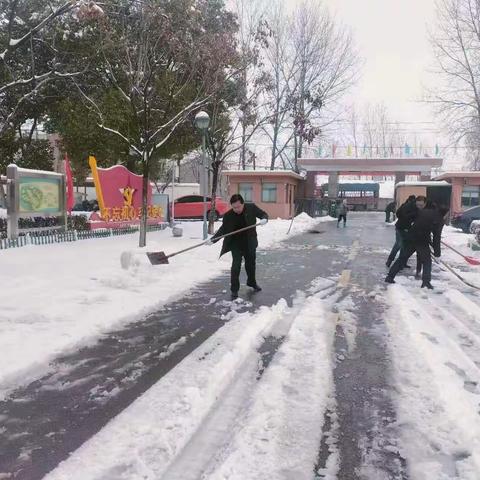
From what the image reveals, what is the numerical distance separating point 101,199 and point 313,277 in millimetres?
9337

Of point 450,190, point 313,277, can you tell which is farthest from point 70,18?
point 450,190

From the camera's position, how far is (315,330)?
5496mm

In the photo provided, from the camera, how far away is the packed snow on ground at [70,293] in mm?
4707

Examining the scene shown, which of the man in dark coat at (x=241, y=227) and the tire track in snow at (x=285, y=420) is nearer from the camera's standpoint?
the tire track in snow at (x=285, y=420)

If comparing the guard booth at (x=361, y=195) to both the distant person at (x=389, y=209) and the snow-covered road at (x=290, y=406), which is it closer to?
the distant person at (x=389, y=209)

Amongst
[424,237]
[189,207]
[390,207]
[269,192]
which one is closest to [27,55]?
[189,207]

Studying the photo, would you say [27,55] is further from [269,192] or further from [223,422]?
[223,422]

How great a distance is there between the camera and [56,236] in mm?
14055

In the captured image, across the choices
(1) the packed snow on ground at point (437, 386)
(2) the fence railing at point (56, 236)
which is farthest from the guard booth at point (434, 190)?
(1) the packed snow on ground at point (437, 386)

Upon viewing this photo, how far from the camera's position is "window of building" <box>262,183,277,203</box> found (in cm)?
3206

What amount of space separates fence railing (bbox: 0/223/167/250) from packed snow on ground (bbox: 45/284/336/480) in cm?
919

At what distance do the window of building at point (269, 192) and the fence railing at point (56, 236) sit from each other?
592 inches

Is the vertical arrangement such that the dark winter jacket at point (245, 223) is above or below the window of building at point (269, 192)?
below

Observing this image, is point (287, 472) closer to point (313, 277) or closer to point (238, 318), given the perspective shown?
point (238, 318)
